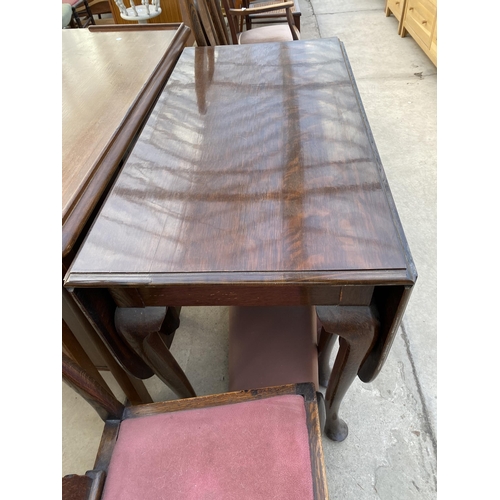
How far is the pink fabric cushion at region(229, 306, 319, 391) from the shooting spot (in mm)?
1088

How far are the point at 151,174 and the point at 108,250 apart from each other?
211 mm

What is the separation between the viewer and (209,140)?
2.84 ft

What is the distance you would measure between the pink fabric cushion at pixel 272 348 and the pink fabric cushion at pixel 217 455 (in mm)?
362

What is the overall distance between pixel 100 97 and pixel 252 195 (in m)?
0.62

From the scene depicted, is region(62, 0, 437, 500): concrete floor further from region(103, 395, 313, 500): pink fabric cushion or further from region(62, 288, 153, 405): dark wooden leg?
region(103, 395, 313, 500): pink fabric cushion

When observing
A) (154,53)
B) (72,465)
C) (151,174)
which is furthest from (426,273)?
(72,465)

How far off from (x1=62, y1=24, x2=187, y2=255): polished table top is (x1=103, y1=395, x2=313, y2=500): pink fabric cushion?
1.25 feet

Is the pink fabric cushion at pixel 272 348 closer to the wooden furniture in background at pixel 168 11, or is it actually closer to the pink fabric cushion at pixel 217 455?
the pink fabric cushion at pixel 217 455

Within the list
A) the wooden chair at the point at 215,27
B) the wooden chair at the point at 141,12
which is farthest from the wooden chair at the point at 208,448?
the wooden chair at the point at 141,12

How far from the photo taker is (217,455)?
66 cm

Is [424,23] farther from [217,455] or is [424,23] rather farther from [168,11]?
[217,455]

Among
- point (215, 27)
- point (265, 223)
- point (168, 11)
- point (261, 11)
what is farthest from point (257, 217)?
point (168, 11)

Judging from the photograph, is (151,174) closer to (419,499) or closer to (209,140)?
(209,140)

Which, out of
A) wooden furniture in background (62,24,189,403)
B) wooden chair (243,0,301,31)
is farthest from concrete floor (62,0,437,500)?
wooden chair (243,0,301,31)
